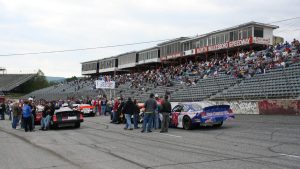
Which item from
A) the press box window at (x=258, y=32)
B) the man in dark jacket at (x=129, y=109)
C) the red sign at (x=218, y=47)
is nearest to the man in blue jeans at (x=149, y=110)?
the man in dark jacket at (x=129, y=109)

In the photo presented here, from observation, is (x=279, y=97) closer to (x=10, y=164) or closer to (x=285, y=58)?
(x=285, y=58)

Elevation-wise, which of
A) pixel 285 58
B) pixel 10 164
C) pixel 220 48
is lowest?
pixel 10 164

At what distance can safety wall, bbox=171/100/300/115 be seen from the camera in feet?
70.5

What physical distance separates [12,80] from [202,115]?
76.7m

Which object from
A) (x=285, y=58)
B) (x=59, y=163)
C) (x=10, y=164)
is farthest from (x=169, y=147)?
(x=285, y=58)

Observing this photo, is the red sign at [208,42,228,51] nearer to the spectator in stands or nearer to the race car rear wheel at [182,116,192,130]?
the race car rear wheel at [182,116,192,130]

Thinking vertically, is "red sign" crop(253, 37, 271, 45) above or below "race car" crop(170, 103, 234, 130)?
above

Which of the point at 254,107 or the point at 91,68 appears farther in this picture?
the point at 91,68

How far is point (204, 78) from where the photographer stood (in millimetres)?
35156

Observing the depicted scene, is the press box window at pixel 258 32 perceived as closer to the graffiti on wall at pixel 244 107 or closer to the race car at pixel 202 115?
the graffiti on wall at pixel 244 107

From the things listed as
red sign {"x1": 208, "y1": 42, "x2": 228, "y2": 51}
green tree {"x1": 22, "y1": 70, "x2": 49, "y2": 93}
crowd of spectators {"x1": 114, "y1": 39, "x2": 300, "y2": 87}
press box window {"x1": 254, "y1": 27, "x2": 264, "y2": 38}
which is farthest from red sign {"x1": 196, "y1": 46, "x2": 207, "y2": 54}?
green tree {"x1": 22, "y1": 70, "x2": 49, "y2": 93}

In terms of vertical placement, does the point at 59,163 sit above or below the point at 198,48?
below

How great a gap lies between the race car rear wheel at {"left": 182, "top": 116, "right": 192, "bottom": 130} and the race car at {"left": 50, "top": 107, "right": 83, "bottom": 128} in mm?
5914

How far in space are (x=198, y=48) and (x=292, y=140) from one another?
4480 centimetres
